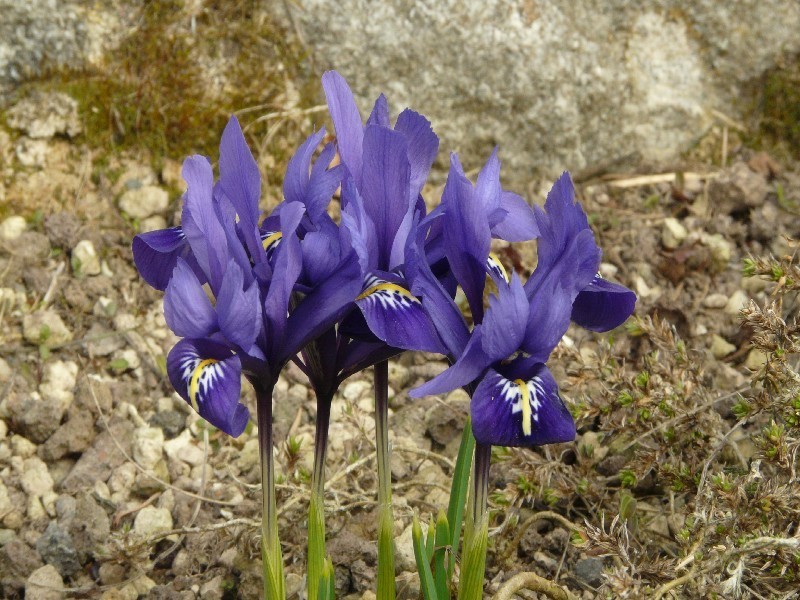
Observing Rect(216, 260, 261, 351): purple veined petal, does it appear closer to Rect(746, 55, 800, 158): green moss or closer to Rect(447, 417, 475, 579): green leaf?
Rect(447, 417, 475, 579): green leaf

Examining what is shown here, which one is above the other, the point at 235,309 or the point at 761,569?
the point at 235,309

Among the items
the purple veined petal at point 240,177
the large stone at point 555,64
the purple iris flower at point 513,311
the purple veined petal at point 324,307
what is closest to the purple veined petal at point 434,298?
the purple iris flower at point 513,311

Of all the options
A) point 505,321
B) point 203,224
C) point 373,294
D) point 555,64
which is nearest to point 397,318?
point 373,294

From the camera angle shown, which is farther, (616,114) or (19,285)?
(616,114)

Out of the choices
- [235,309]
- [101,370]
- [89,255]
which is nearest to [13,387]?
[101,370]

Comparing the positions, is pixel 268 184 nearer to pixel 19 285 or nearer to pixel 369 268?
pixel 19 285

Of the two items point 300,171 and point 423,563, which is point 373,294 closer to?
point 300,171

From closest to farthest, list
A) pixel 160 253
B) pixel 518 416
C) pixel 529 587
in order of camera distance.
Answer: pixel 518 416 < pixel 160 253 < pixel 529 587

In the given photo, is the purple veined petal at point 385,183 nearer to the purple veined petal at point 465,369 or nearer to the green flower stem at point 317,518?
the purple veined petal at point 465,369
